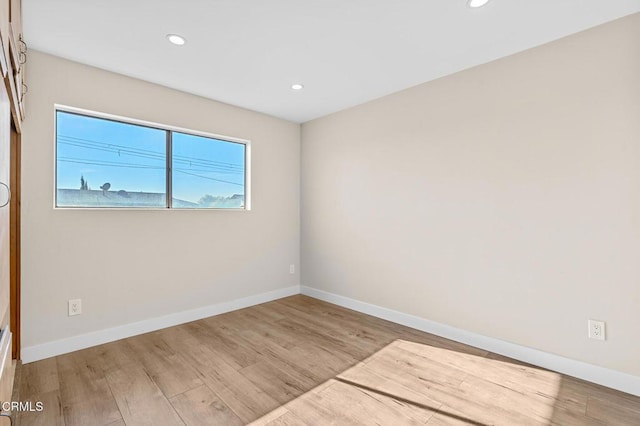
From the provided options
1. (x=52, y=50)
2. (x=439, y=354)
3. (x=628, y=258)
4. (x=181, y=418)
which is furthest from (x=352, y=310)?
(x=52, y=50)

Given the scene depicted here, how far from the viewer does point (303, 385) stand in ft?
6.70

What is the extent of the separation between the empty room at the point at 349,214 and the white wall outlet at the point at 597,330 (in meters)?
0.01

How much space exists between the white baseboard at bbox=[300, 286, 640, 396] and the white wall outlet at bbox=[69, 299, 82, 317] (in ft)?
8.75

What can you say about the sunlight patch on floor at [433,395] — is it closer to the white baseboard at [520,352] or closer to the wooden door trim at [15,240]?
the white baseboard at [520,352]

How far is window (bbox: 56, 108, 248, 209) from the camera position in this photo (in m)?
2.58

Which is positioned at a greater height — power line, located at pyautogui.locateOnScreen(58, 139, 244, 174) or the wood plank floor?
power line, located at pyautogui.locateOnScreen(58, 139, 244, 174)

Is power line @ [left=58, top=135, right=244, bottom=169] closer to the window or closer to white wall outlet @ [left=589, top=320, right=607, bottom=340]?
the window

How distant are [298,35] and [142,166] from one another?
1.98 m

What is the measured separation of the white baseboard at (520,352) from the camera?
197 centimetres

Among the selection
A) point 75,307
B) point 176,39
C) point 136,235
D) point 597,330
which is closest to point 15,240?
point 75,307

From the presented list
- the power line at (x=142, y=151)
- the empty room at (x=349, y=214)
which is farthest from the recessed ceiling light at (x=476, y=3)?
the power line at (x=142, y=151)

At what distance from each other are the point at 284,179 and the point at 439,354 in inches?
108

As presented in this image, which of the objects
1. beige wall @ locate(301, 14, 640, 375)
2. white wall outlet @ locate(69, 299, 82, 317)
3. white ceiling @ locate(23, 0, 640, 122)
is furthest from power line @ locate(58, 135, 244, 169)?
beige wall @ locate(301, 14, 640, 375)

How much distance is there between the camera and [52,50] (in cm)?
232
